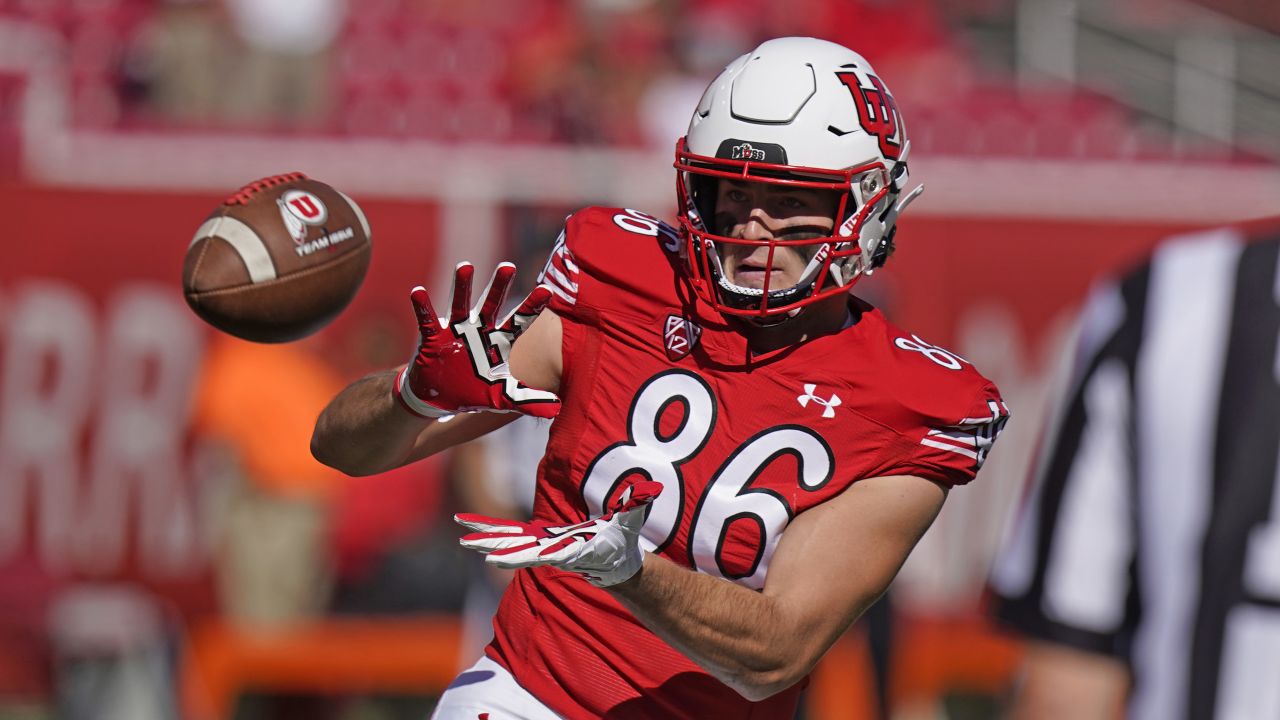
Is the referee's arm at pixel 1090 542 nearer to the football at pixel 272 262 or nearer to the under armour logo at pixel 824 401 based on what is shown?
the under armour logo at pixel 824 401

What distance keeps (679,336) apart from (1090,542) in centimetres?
104

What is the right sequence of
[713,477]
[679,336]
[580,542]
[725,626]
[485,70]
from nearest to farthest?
[580,542]
[725,626]
[713,477]
[679,336]
[485,70]

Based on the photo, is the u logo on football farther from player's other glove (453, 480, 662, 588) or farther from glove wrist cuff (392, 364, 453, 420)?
player's other glove (453, 480, 662, 588)

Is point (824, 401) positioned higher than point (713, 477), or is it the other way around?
point (824, 401)

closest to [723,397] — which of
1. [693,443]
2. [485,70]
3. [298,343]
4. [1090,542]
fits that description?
[693,443]

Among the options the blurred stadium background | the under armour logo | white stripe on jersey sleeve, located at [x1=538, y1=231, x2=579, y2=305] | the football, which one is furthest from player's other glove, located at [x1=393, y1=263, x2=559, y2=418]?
the blurred stadium background

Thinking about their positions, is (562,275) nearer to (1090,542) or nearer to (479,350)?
(479,350)

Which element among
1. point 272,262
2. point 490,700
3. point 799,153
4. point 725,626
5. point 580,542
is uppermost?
point 799,153

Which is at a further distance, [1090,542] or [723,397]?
[723,397]

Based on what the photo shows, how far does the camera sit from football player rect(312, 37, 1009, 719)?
8.94 feet

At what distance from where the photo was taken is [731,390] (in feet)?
9.33

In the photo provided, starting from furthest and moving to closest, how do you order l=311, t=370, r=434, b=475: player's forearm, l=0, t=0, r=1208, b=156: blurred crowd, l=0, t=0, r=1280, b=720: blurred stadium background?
1. l=0, t=0, r=1208, b=156: blurred crowd
2. l=0, t=0, r=1280, b=720: blurred stadium background
3. l=311, t=370, r=434, b=475: player's forearm

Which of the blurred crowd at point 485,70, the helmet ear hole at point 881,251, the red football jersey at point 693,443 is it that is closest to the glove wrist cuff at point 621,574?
the red football jersey at point 693,443

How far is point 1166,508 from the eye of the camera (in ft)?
6.54
